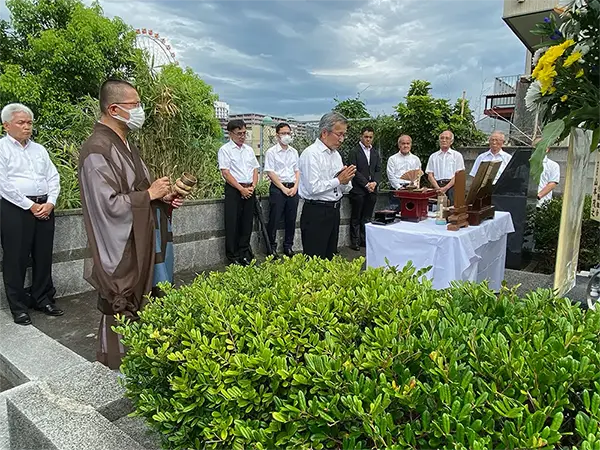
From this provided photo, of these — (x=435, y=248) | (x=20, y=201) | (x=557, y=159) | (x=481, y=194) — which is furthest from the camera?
(x=557, y=159)

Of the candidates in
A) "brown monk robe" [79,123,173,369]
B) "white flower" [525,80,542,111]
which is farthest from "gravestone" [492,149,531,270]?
"brown monk robe" [79,123,173,369]

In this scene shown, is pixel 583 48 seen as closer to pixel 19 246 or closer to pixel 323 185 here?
pixel 323 185

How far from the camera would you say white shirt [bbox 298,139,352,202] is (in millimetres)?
4539

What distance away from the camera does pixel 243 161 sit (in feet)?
19.2

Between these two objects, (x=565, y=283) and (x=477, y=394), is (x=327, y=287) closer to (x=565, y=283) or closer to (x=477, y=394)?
(x=477, y=394)

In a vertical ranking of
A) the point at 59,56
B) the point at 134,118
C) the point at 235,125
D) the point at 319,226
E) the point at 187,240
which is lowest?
the point at 187,240

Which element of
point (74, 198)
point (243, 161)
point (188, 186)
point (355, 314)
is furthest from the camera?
point (243, 161)

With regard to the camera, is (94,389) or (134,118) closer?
(94,389)

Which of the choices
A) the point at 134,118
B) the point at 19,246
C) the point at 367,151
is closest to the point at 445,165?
the point at 367,151

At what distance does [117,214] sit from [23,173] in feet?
6.36

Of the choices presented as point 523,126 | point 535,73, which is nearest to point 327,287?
point 535,73

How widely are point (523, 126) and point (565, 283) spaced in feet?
29.1

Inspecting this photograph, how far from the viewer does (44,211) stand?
398 centimetres

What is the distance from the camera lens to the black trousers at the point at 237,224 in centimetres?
589
